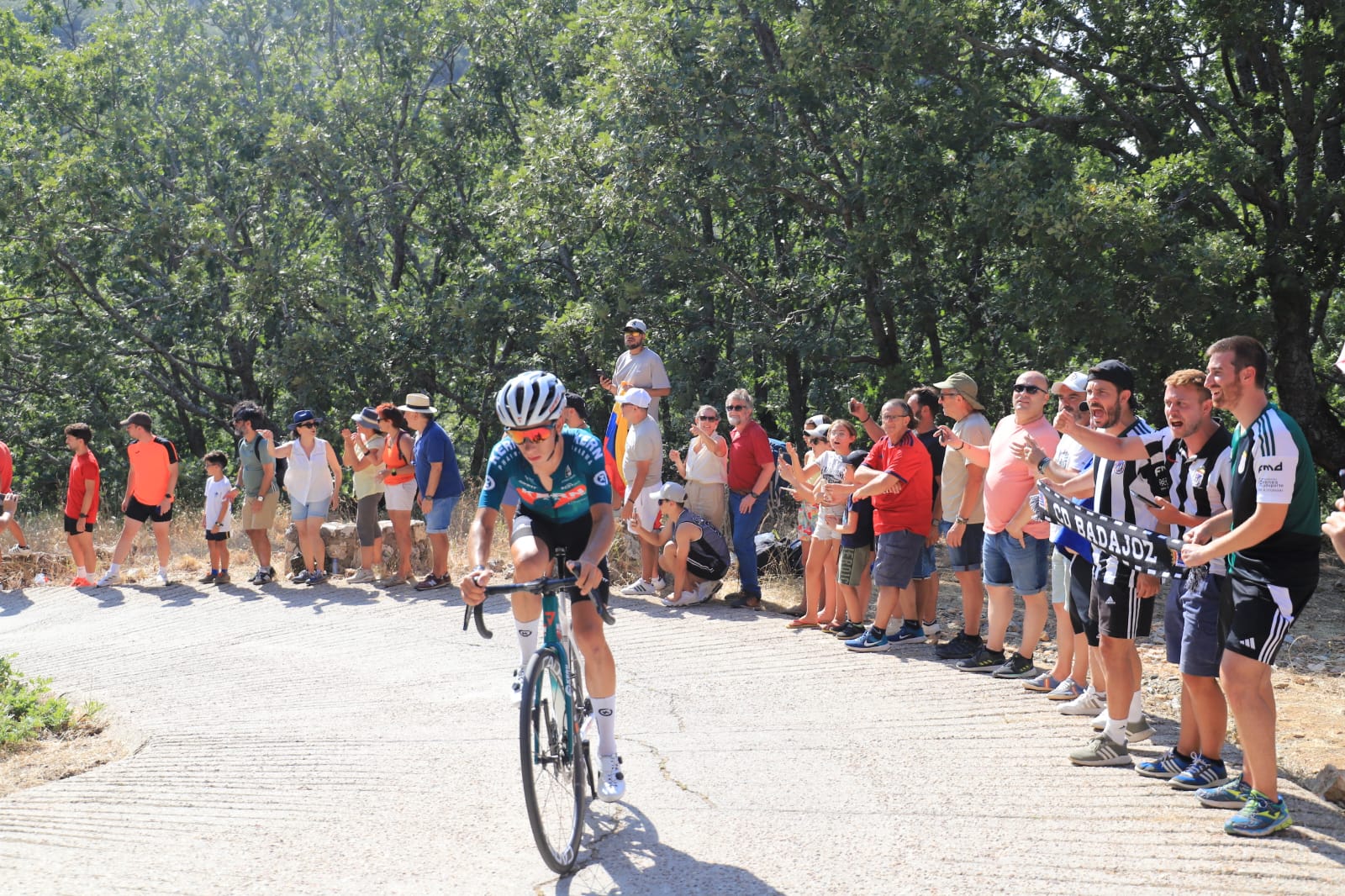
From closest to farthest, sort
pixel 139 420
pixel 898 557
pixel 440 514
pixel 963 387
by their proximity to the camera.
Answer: pixel 963 387 < pixel 898 557 < pixel 440 514 < pixel 139 420

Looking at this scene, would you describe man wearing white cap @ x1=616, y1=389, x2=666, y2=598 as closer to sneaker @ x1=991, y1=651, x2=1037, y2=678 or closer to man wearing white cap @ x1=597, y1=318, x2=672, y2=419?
man wearing white cap @ x1=597, y1=318, x2=672, y2=419

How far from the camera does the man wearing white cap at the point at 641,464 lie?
36.8ft

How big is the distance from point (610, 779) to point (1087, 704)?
10.9 ft

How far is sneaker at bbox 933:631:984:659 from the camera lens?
873 centimetres

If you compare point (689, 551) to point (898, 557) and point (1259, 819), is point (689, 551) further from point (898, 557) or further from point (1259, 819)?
point (1259, 819)

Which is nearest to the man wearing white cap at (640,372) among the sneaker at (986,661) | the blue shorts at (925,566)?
the blue shorts at (925,566)

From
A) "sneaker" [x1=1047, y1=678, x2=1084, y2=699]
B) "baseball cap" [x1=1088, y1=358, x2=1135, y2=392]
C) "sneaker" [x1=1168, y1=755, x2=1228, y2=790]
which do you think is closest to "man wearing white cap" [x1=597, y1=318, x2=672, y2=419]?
"sneaker" [x1=1047, y1=678, x2=1084, y2=699]

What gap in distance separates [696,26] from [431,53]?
8.30 meters

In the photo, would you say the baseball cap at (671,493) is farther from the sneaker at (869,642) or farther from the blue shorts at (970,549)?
the blue shorts at (970,549)

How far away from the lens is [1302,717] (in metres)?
7.48

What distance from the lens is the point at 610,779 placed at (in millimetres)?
5457

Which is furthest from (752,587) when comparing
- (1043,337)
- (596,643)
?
(596,643)

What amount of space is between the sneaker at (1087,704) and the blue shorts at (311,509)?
28.8 feet

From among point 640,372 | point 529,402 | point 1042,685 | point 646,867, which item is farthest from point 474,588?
point 640,372
